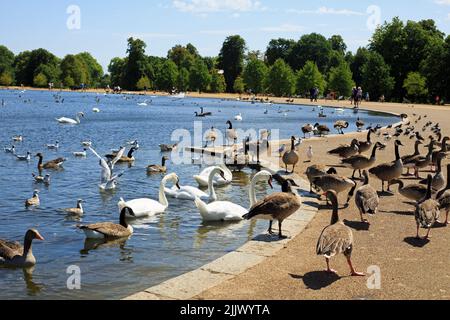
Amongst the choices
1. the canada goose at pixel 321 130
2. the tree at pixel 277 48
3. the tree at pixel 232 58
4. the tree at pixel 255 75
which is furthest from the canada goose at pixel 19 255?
the tree at pixel 277 48

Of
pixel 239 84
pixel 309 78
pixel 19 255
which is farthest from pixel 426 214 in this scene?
pixel 239 84

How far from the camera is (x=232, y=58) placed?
6166 inches

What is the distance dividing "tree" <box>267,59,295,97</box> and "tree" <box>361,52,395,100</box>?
A: 25766mm

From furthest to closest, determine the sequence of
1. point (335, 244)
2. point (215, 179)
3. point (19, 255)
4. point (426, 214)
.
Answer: point (215, 179)
point (426, 214)
point (19, 255)
point (335, 244)

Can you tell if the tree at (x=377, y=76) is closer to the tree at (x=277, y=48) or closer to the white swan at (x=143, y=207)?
the tree at (x=277, y=48)

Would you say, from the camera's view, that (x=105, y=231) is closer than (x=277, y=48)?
Yes

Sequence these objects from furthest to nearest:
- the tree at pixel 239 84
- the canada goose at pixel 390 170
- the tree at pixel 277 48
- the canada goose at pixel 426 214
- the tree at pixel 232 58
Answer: the tree at pixel 277 48
the tree at pixel 232 58
the tree at pixel 239 84
the canada goose at pixel 390 170
the canada goose at pixel 426 214

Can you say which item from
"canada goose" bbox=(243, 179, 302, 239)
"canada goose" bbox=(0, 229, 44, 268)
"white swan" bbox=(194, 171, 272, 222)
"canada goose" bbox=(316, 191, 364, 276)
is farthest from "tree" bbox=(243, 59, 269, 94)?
"canada goose" bbox=(316, 191, 364, 276)

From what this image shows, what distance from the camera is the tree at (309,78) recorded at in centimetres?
11369

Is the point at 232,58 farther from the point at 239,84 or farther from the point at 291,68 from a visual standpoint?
the point at 291,68

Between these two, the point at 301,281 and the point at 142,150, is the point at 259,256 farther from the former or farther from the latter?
the point at 142,150

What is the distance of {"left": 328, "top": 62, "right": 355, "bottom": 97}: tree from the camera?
4156 inches

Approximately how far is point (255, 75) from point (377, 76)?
44.2 m

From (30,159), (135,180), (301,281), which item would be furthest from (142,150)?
(301,281)
